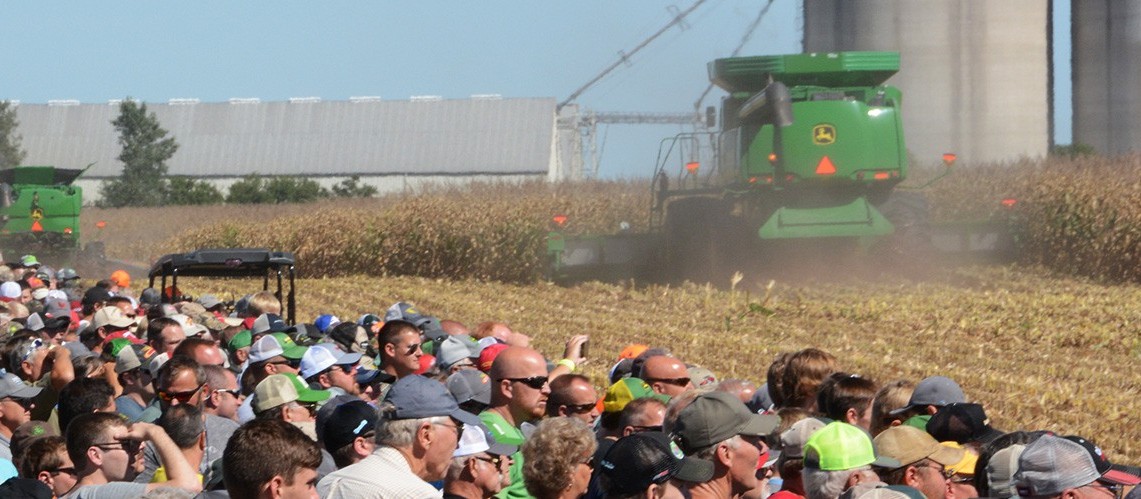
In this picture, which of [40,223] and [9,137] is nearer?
[40,223]

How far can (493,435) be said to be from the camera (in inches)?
249

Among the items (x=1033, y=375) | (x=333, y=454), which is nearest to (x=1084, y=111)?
(x=1033, y=375)

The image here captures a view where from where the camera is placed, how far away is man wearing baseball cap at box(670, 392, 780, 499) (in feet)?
17.9

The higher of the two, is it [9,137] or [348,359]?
[9,137]

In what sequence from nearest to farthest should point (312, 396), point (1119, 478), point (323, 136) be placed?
point (1119, 478), point (312, 396), point (323, 136)

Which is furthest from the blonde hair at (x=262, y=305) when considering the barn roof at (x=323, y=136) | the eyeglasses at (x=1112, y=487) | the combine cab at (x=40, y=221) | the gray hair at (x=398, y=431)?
the barn roof at (x=323, y=136)

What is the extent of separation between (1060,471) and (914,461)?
90cm

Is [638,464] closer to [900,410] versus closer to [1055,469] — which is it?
[1055,469]

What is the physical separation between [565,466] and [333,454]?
3.57 ft

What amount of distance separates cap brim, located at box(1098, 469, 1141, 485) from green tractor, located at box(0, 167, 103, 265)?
87.3ft

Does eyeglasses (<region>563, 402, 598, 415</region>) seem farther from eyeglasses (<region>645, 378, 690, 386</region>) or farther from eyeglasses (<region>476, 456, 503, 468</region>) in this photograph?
eyeglasses (<region>476, 456, 503, 468</region>)

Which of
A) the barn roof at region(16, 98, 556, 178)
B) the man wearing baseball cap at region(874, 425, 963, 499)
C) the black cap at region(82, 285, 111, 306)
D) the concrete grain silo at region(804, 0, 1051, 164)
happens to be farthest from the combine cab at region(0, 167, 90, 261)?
the barn roof at region(16, 98, 556, 178)

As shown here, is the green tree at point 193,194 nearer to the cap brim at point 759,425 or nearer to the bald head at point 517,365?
the bald head at point 517,365

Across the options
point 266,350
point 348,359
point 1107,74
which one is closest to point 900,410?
point 348,359
